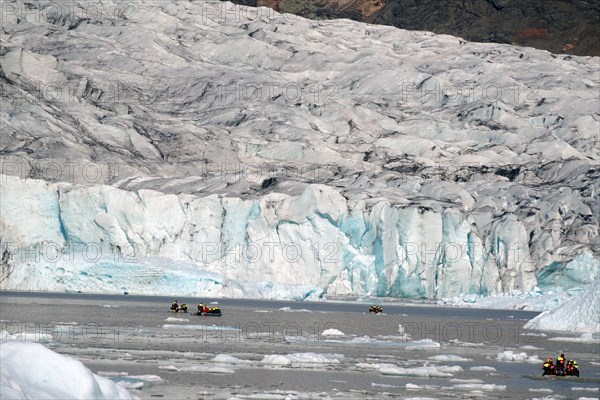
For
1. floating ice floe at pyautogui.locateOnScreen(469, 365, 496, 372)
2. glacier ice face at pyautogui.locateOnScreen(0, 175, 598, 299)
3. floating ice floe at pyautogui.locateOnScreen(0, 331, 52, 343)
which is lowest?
floating ice floe at pyautogui.locateOnScreen(469, 365, 496, 372)

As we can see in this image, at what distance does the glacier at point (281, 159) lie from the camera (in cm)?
4972

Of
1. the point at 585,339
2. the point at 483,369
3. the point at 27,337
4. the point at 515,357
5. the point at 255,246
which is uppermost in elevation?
the point at 255,246

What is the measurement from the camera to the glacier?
49719mm

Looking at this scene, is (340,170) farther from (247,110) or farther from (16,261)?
(16,261)

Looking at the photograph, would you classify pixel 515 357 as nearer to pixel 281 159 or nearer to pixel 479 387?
pixel 479 387

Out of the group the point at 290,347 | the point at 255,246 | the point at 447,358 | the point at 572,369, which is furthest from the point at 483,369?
the point at 255,246

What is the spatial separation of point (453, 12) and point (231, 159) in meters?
130

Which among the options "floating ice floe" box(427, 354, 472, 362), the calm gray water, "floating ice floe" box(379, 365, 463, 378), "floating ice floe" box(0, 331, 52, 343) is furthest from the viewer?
"floating ice floe" box(427, 354, 472, 362)

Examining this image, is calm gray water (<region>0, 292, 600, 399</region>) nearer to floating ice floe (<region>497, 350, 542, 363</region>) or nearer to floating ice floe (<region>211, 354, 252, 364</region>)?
floating ice floe (<region>211, 354, 252, 364</region>)

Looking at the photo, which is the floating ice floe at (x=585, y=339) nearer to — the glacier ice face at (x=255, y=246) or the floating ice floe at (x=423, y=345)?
the floating ice floe at (x=423, y=345)

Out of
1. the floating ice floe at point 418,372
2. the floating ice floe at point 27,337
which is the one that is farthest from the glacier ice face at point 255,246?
the floating ice floe at point 418,372

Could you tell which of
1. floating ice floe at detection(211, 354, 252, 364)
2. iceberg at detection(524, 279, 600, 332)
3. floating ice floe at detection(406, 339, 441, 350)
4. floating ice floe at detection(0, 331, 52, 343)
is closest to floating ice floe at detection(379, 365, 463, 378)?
floating ice floe at detection(211, 354, 252, 364)

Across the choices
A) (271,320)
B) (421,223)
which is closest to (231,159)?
(421,223)

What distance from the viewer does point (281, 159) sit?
2766 inches
